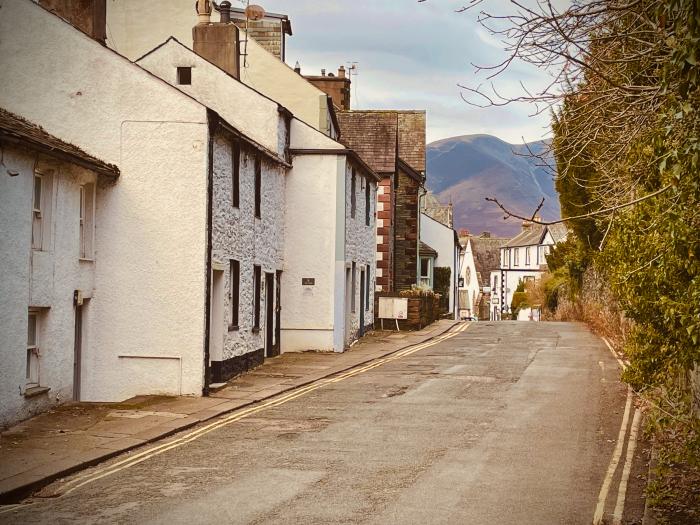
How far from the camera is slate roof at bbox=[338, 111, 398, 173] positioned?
4122 cm

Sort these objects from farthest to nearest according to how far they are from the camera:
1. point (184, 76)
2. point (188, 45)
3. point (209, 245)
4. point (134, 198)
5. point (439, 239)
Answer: point (439, 239) → point (188, 45) → point (184, 76) → point (209, 245) → point (134, 198)

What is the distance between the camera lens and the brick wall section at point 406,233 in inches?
1719

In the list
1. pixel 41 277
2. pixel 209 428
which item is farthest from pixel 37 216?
pixel 209 428

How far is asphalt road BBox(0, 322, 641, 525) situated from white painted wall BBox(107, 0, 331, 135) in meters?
13.8

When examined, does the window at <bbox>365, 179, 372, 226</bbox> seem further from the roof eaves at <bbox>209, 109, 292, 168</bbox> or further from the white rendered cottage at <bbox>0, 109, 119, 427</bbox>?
the white rendered cottage at <bbox>0, 109, 119, 427</bbox>

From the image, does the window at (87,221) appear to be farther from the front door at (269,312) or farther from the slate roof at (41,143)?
the front door at (269,312)

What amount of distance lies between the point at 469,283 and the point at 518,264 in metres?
12.3

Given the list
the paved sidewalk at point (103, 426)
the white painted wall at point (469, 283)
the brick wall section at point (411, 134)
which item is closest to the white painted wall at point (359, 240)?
the paved sidewalk at point (103, 426)

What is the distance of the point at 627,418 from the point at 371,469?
6.22 metres

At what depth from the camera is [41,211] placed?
656 inches

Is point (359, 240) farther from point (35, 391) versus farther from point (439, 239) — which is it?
point (439, 239)

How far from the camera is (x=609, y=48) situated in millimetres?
9422

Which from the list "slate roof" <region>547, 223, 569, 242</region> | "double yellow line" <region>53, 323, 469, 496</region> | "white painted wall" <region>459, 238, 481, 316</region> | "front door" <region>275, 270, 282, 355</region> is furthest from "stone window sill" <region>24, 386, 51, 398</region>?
"white painted wall" <region>459, 238, 481, 316</region>

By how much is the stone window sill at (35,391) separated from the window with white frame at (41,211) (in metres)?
2.40
